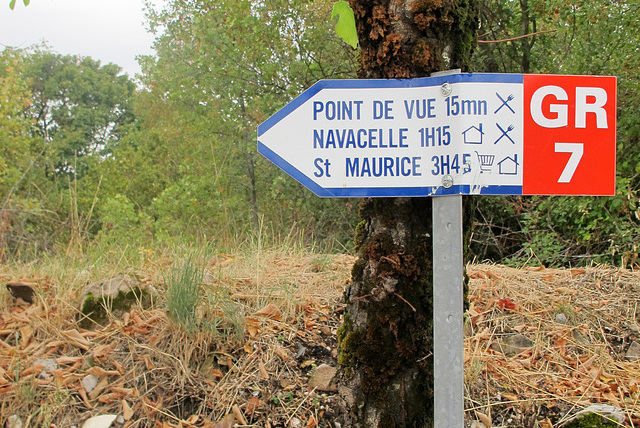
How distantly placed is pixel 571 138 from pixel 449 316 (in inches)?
22.8

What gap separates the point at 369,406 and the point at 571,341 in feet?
5.64

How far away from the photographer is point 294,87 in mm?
7336

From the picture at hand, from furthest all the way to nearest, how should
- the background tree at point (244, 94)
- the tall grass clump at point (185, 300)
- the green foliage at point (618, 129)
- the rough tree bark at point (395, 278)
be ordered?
the background tree at point (244, 94) → the green foliage at point (618, 129) → the tall grass clump at point (185, 300) → the rough tree bark at point (395, 278)

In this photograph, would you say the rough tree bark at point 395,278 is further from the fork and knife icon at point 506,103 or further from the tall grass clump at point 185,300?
the tall grass clump at point 185,300

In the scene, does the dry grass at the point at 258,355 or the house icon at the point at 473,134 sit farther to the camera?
the dry grass at the point at 258,355

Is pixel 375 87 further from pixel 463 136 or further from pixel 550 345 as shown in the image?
pixel 550 345

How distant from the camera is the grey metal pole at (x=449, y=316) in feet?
4.75

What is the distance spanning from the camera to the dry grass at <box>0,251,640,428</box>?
244 centimetres

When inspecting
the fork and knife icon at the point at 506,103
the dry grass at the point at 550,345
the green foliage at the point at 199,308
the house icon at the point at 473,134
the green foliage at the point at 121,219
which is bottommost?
the dry grass at the point at 550,345

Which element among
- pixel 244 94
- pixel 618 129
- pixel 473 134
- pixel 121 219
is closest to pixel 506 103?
pixel 473 134

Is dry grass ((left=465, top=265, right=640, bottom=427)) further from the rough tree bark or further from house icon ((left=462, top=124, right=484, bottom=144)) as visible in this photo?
house icon ((left=462, top=124, right=484, bottom=144))

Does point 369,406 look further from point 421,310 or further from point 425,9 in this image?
point 425,9

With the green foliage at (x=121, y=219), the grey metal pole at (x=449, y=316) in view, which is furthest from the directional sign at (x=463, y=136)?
the green foliage at (x=121, y=219)

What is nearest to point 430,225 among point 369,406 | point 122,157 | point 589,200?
point 369,406
